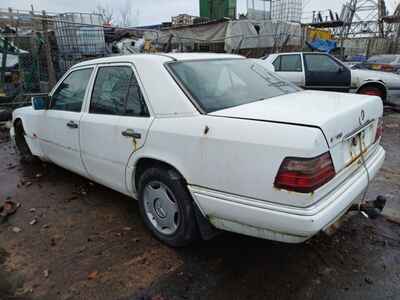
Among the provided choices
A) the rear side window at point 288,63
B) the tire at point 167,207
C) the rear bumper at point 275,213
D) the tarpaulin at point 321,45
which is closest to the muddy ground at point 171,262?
the tire at point 167,207

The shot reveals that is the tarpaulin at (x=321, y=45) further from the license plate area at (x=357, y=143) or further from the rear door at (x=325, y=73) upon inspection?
the license plate area at (x=357, y=143)

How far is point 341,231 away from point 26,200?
11.8 ft

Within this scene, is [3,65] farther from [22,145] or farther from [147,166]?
[147,166]

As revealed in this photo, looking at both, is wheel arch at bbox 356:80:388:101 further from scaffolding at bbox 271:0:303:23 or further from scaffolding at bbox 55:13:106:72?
scaffolding at bbox 271:0:303:23

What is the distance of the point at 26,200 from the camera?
152 inches

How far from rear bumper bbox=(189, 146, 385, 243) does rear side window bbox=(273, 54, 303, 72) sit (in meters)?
7.23

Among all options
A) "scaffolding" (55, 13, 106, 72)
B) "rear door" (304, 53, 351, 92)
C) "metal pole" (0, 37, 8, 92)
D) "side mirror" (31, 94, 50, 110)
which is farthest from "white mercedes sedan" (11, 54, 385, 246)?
"metal pole" (0, 37, 8, 92)

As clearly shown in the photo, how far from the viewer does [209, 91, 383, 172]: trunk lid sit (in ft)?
6.47

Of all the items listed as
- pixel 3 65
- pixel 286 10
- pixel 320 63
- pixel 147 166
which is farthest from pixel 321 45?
pixel 147 166

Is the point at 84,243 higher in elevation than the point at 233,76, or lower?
lower

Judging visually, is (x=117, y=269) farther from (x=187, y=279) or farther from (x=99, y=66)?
(x=99, y=66)

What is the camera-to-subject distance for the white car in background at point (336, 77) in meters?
8.48

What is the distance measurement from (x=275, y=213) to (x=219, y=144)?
22.5 inches

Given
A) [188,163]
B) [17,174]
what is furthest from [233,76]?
[17,174]
